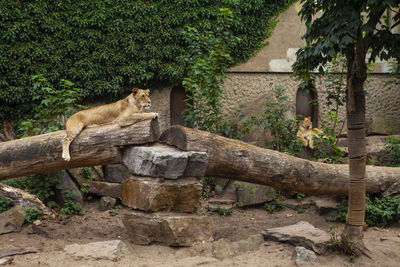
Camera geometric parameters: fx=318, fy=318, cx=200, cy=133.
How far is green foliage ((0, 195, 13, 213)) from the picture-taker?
17.8 feet

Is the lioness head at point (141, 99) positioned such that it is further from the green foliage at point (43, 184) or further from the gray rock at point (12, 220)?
the gray rock at point (12, 220)

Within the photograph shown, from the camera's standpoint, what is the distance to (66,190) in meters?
6.18

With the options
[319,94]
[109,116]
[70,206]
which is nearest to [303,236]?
[109,116]

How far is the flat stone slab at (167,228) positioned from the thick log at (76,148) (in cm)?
98

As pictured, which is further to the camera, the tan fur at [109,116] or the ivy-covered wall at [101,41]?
the ivy-covered wall at [101,41]

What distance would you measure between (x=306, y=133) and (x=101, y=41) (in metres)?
6.43

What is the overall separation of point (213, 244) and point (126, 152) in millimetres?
1792

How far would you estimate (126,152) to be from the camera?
466 cm

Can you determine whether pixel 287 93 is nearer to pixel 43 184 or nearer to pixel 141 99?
pixel 141 99

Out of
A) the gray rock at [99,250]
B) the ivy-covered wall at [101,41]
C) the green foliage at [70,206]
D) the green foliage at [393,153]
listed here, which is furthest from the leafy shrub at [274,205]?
the ivy-covered wall at [101,41]

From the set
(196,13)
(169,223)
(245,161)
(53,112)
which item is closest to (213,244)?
(169,223)

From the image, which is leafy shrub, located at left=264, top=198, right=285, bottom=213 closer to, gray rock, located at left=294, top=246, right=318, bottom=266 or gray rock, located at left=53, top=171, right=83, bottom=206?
gray rock, located at left=294, top=246, right=318, bottom=266

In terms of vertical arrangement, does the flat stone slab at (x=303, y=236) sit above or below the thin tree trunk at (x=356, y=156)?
below

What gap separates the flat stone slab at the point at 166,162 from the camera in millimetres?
4199
